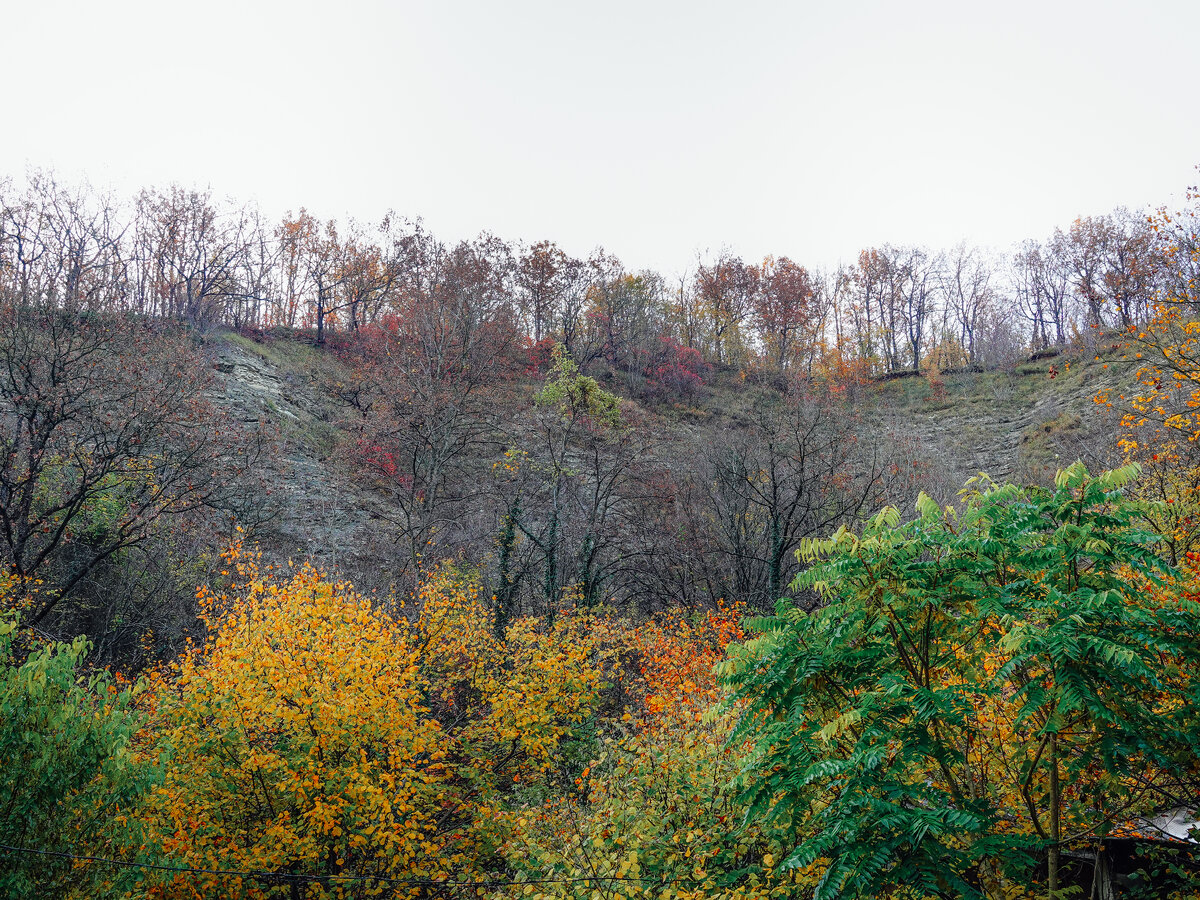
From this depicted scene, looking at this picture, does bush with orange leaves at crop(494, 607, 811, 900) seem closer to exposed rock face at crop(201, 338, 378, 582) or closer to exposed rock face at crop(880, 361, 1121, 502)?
exposed rock face at crop(201, 338, 378, 582)

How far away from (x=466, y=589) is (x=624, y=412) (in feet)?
58.4

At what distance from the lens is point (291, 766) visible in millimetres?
12078

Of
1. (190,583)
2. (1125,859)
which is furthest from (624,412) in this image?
(1125,859)

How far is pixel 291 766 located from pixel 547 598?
13918 mm

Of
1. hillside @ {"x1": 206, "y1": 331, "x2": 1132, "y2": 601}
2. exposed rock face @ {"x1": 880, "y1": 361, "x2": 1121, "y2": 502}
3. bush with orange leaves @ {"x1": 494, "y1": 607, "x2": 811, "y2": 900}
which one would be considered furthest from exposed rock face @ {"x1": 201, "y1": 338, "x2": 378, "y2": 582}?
exposed rock face @ {"x1": 880, "y1": 361, "x2": 1121, "y2": 502}

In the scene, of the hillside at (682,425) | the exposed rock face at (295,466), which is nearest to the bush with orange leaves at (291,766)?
the hillside at (682,425)

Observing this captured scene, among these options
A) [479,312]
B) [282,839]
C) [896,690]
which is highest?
[479,312]

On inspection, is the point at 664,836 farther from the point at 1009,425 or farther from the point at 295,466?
the point at 1009,425

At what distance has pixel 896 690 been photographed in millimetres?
6051

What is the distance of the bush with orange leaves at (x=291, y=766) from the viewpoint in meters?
11.6

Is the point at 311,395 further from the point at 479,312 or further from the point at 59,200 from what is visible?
the point at 59,200

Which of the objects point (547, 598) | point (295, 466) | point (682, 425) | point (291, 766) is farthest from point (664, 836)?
point (682, 425)

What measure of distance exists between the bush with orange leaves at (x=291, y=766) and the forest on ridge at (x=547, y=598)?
0.29 ft

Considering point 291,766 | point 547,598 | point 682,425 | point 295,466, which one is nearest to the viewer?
point 291,766
